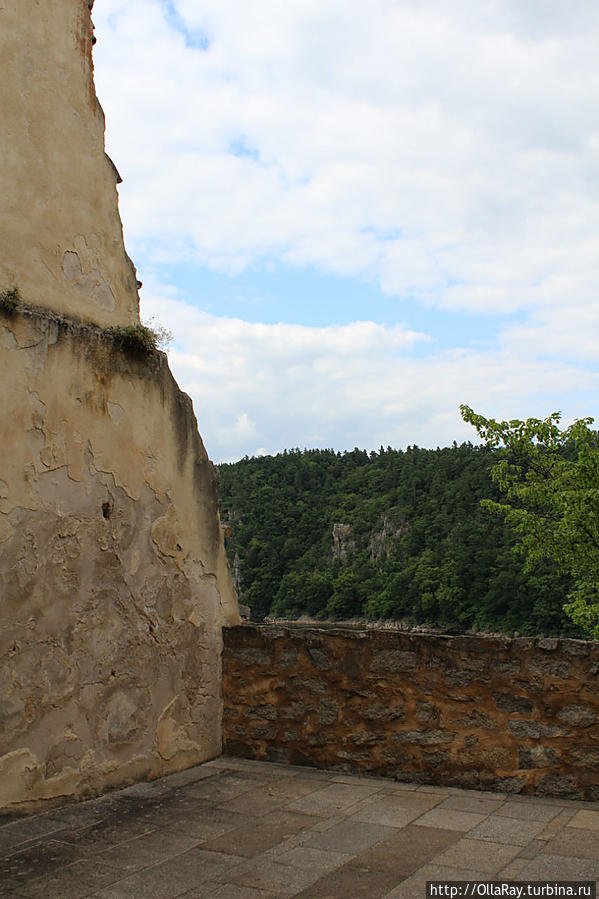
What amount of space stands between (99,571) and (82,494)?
420 millimetres

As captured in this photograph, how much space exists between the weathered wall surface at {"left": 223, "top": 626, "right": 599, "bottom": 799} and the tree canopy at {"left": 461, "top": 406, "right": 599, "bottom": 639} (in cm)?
805

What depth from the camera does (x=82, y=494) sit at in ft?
12.6

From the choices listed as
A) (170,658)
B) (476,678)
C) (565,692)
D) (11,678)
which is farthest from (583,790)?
(11,678)

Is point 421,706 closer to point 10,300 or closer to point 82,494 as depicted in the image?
point 82,494

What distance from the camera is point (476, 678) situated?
3842 mm

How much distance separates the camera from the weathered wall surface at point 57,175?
371 cm

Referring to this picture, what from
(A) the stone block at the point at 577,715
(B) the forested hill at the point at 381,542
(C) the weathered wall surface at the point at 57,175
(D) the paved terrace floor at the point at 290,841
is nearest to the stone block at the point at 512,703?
(A) the stone block at the point at 577,715

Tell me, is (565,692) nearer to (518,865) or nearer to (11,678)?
(518,865)

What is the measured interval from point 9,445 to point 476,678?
2616 mm

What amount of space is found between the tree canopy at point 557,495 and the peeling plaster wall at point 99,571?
27.4 ft

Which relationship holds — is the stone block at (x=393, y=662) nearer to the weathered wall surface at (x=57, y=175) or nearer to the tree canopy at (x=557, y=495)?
the weathered wall surface at (x=57, y=175)

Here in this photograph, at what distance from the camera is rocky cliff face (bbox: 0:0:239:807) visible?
3.54m

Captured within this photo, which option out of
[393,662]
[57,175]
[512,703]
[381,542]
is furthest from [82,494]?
[381,542]

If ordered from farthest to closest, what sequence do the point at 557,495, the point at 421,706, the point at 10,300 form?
the point at 557,495 → the point at 421,706 → the point at 10,300
